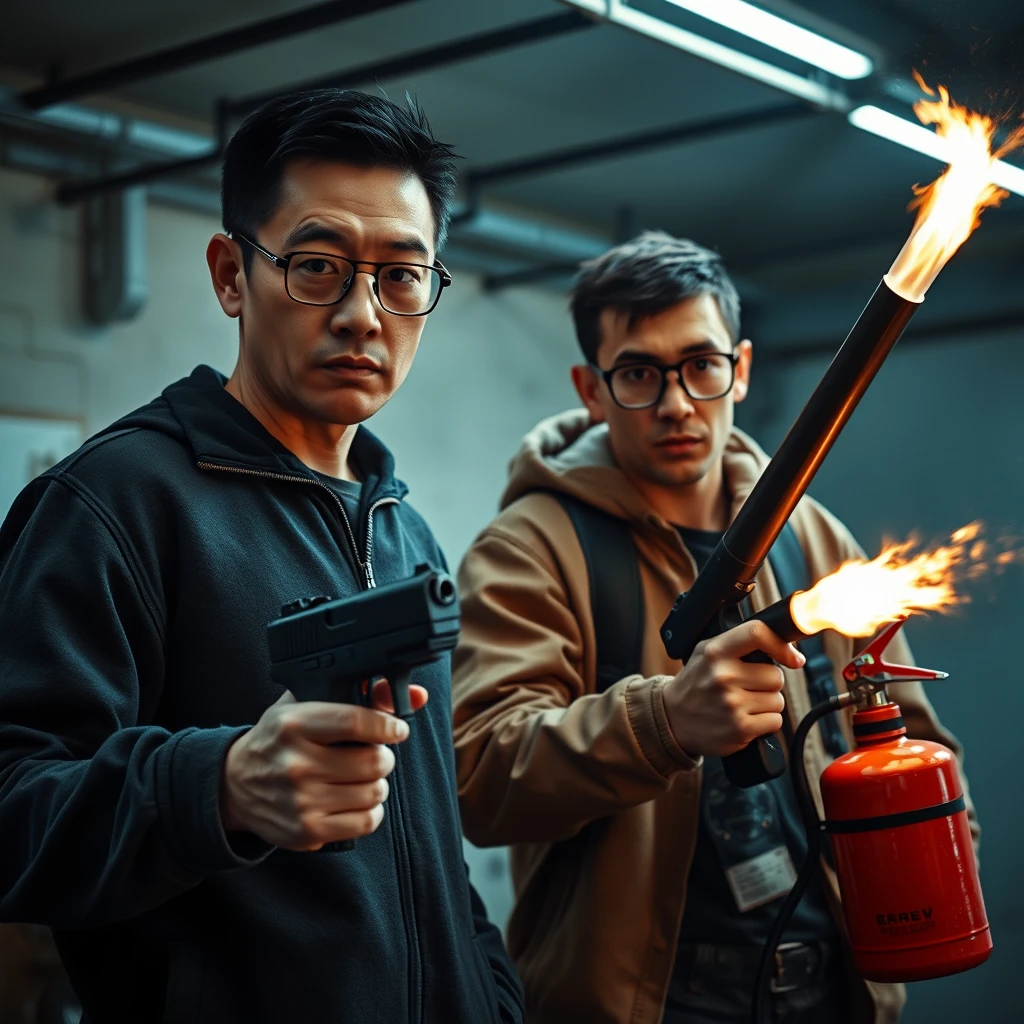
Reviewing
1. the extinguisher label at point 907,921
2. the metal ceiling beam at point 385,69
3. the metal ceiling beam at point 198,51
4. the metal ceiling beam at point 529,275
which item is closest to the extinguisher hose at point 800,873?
the extinguisher label at point 907,921

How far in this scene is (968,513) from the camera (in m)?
4.96

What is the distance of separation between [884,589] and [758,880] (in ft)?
1.80

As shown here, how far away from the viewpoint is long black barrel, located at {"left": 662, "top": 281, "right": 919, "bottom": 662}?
131cm

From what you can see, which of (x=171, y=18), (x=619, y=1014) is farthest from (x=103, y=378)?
(x=619, y=1014)

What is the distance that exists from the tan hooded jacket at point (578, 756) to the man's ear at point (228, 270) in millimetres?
684

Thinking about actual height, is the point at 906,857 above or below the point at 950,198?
below

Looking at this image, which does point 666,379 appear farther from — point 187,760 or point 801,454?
point 187,760

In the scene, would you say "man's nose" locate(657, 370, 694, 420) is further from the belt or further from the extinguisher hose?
the belt

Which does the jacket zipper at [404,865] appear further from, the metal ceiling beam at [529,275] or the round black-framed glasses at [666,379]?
the metal ceiling beam at [529,275]

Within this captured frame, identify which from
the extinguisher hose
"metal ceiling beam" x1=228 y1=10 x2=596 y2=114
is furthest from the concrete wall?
the extinguisher hose

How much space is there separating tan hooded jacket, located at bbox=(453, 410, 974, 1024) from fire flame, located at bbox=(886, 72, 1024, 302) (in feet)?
2.00

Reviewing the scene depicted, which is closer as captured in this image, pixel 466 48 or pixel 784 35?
pixel 784 35

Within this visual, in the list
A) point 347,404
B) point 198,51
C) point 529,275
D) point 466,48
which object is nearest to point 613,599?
point 347,404

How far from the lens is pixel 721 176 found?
4664 mm
